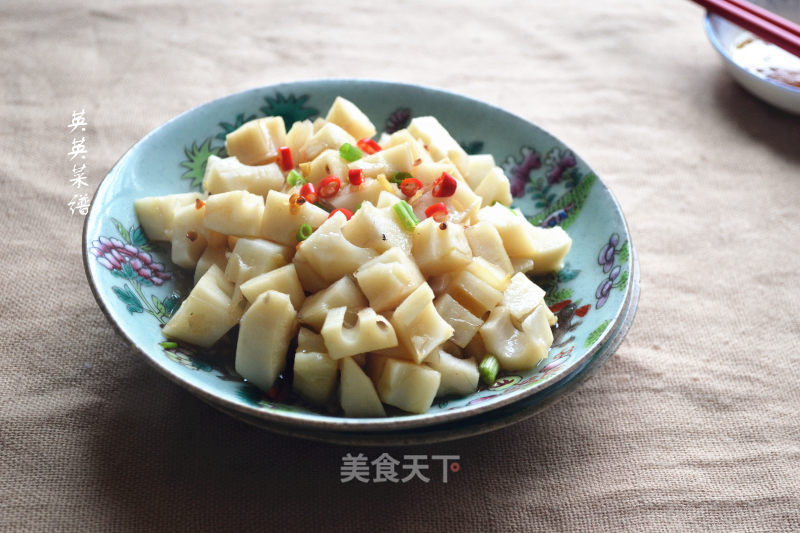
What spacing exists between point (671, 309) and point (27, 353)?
2.03 m

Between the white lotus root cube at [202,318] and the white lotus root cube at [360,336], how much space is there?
32 centimetres

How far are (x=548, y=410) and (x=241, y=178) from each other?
3.64 ft

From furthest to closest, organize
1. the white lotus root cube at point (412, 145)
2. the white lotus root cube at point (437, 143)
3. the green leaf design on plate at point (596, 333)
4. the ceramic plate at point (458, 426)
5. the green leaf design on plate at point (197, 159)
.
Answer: the green leaf design on plate at point (197, 159)
the white lotus root cube at point (437, 143)
the white lotus root cube at point (412, 145)
the green leaf design on plate at point (596, 333)
the ceramic plate at point (458, 426)

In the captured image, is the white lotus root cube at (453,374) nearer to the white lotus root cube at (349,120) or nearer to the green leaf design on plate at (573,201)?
the green leaf design on plate at (573,201)

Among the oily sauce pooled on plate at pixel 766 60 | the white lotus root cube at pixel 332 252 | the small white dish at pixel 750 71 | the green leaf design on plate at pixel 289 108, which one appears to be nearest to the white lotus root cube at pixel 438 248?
the white lotus root cube at pixel 332 252

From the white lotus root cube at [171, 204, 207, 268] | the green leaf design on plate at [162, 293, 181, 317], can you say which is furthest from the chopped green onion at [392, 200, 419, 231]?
the green leaf design on plate at [162, 293, 181, 317]

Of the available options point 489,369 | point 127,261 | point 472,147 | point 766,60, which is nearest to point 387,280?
point 489,369

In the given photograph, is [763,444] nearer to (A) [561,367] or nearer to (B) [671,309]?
(B) [671,309]

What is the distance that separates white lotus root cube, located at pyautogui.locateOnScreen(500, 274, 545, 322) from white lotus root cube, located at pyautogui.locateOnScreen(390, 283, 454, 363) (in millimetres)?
239

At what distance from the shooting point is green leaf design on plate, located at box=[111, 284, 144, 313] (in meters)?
1.82

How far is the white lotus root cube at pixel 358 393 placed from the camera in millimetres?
1676

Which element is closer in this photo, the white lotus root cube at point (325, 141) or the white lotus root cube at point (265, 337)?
the white lotus root cube at point (265, 337)

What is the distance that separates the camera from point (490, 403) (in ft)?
5.18

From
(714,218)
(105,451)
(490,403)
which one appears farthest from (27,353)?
(714,218)
